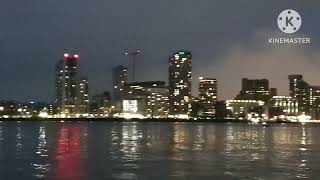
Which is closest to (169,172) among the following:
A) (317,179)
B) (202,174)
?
(202,174)

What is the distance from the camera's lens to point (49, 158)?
4984 centimetres

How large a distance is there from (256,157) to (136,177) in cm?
1908

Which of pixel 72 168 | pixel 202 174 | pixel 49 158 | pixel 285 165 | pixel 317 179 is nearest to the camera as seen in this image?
pixel 317 179

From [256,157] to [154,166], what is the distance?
12.8m

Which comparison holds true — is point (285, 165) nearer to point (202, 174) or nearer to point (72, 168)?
point (202, 174)

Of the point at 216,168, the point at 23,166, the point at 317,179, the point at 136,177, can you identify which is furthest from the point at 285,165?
the point at 23,166

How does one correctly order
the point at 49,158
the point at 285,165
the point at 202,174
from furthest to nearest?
the point at 49,158
the point at 285,165
the point at 202,174

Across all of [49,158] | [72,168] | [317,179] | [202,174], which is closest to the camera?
[317,179]

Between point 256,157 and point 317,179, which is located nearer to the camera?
point 317,179

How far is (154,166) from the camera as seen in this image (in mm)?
43000

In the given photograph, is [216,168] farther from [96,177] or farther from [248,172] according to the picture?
[96,177]

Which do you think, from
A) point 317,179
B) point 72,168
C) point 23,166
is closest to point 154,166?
point 72,168

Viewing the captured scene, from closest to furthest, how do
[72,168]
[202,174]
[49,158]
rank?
1. [202,174]
2. [72,168]
3. [49,158]

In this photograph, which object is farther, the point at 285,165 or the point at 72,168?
the point at 285,165
